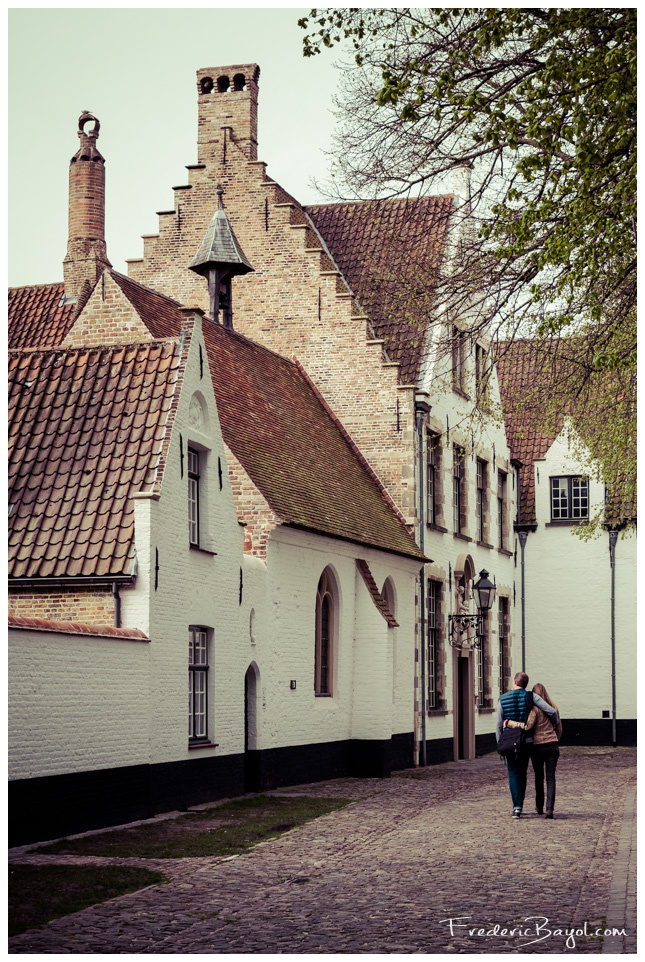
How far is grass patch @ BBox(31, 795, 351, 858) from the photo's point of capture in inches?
499

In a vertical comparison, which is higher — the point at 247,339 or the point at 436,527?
the point at 247,339

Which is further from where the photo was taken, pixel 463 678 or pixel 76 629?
pixel 463 678

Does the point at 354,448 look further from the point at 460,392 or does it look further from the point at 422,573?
the point at 460,392

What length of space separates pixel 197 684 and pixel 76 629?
4215mm

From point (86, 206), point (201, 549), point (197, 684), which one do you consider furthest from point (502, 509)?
point (201, 549)

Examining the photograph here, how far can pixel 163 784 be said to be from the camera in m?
16.2

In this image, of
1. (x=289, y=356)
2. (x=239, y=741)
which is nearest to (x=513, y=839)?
(x=239, y=741)

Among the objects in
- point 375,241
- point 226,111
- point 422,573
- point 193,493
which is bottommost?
point 422,573

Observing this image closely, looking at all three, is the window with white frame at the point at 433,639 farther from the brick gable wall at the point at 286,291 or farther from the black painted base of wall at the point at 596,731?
the black painted base of wall at the point at 596,731

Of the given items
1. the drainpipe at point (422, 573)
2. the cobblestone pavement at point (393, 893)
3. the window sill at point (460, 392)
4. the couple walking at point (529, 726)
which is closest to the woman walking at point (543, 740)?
the couple walking at point (529, 726)

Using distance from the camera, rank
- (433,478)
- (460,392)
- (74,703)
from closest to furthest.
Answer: (74,703) < (433,478) < (460,392)

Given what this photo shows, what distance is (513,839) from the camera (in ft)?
45.1

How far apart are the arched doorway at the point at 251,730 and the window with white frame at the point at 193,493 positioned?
2945 millimetres

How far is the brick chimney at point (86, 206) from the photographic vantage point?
107 feet
